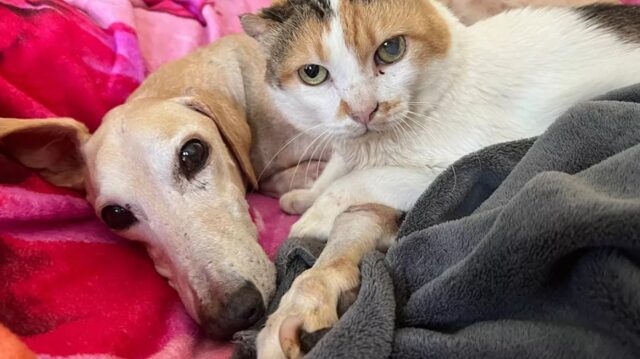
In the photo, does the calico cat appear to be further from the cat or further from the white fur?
the cat

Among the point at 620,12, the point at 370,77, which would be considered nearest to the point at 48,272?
the point at 370,77

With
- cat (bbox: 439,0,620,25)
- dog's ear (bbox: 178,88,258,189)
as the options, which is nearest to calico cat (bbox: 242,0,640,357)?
dog's ear (bbox: 178,88,258,189)

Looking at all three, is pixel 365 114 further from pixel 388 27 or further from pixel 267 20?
pixel 267 20

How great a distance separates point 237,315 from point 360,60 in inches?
19.8

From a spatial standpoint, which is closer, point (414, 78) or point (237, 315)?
point (237, 315)

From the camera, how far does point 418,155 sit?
125 cm

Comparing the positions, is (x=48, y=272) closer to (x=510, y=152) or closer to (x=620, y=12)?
(x=510, y=152)

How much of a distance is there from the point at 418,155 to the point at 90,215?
2.37 ft

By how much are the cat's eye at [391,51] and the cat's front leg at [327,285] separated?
0.93ft

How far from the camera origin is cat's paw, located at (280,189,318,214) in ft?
4.80

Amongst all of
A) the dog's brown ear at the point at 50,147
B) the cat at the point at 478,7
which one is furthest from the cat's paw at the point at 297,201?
the cat at the point at 478,7

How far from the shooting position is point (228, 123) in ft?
4.74

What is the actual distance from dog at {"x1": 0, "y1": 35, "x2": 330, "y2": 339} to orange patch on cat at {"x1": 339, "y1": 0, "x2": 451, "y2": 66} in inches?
Result: 16.3

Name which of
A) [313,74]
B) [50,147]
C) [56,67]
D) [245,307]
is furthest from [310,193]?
[56,67]
